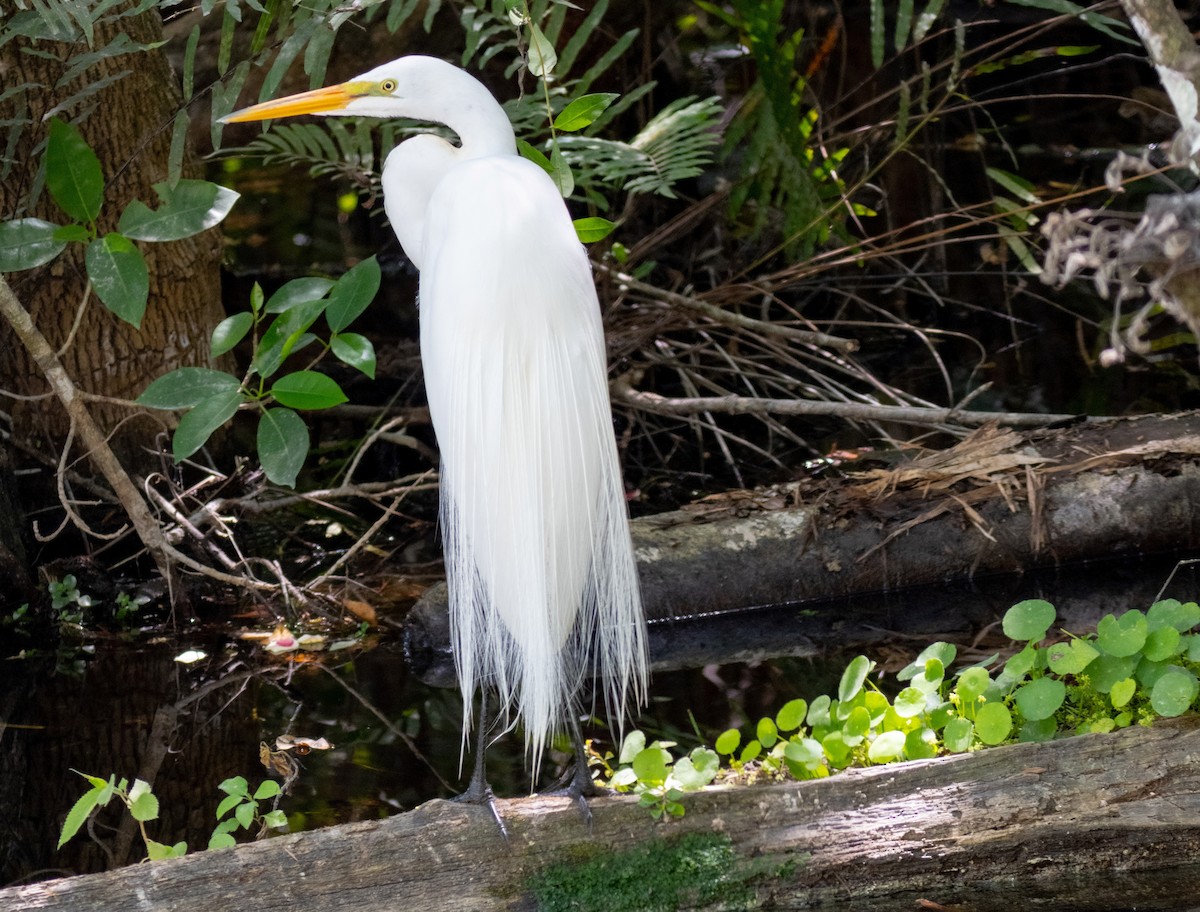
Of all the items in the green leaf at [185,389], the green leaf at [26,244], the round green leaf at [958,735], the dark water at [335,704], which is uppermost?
the green leaf at [26,244]

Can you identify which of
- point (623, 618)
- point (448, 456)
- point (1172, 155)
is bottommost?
point (623, 618)

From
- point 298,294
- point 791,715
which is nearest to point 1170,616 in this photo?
point 791,715

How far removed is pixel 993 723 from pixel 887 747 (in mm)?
179

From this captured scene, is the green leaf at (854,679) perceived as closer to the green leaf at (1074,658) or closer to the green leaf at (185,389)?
the green leaf at (1074,658)

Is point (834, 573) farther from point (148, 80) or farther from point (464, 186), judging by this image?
point (148, 80)

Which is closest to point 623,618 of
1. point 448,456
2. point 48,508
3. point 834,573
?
point 448,456

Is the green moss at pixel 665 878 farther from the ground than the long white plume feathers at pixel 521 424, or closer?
closer

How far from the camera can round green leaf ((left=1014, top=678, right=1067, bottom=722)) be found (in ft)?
7.11

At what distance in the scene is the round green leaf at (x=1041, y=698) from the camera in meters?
2.17

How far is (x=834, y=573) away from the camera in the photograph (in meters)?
3.53

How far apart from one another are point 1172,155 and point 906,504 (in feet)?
7.55

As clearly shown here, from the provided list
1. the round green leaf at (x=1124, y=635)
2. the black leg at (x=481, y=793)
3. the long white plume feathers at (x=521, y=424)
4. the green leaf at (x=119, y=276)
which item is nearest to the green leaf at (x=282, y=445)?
the green leaf at (x=119, y=276)

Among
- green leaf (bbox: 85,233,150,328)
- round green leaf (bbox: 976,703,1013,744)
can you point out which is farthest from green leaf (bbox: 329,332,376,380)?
round green leaf (bbox: 976,703,1013,744)

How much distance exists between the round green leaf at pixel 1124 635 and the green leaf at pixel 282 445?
1.55 m
